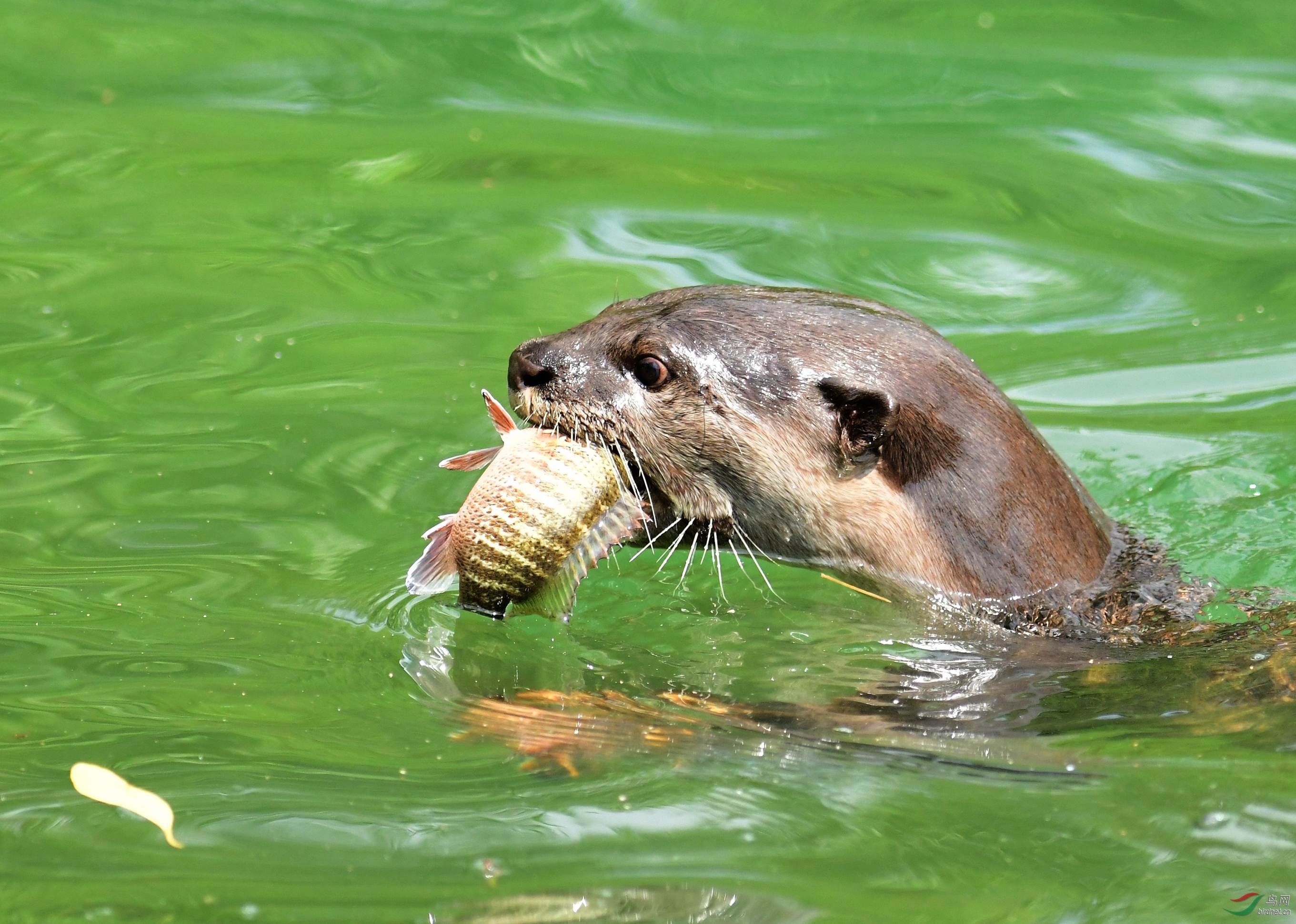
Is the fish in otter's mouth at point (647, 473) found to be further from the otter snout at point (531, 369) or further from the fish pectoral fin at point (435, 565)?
the fish pectoral fin at point (435, 565)

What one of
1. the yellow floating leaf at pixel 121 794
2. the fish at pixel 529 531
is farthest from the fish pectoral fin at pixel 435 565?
the yellow floating leaf at pixel 121 794

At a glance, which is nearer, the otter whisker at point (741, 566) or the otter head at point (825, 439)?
the otter head at point (825, 439)

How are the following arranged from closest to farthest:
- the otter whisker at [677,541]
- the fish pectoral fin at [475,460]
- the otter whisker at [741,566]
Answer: the fish pectoral fin at [475,460] → the otter whisker at [677,541] → the otter whisker at [741,566]

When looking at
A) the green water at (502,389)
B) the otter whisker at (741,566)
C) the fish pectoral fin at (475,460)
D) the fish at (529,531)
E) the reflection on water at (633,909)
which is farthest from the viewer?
the otter whisker at (741,566)

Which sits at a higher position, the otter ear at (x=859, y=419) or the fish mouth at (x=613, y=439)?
the otter ear at (x=859, y=419)

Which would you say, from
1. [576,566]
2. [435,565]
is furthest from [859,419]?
[435,565]

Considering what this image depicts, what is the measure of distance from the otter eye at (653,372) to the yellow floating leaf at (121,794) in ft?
5.10

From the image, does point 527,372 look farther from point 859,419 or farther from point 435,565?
point 859,419

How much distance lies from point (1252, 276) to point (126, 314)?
4.49m

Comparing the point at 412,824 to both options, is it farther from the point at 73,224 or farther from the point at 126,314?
the point at 73,224

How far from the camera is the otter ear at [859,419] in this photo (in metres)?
3.94

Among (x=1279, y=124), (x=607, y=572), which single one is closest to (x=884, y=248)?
(x=1279, y=124)

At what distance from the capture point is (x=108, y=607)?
431 centimetres

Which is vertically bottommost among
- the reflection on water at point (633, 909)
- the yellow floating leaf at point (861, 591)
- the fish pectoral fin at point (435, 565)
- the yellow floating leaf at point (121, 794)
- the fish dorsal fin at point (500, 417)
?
the yellow floating leaf at point (121, 794)
